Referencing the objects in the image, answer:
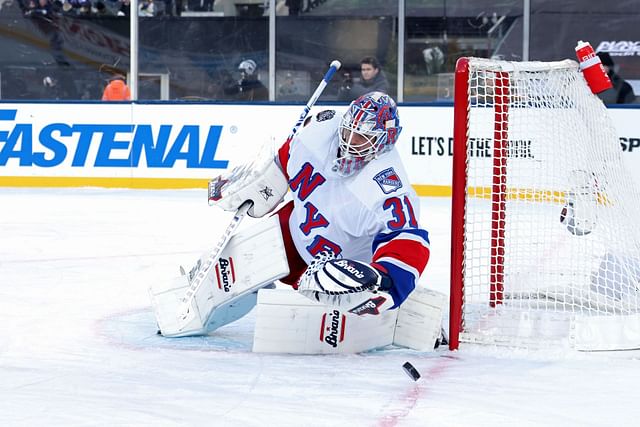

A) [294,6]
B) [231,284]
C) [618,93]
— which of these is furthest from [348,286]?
[294,6]

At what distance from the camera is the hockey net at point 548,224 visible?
11.0 ft

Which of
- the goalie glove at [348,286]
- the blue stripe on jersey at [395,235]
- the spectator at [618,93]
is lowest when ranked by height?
the goalie glove at [348,286]

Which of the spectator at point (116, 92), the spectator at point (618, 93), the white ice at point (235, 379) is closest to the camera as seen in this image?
the white ice at point (235, 379)

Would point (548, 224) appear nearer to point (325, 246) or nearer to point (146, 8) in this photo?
point (325, 246)

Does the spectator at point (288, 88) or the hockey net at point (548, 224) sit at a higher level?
the spectator at point (288, 88)

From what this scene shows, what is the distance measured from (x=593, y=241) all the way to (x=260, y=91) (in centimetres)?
627

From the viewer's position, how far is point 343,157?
322 cm

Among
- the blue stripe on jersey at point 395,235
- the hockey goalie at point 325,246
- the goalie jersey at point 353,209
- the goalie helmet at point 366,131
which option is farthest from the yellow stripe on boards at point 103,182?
the blue stripe on jersey at point 395,235

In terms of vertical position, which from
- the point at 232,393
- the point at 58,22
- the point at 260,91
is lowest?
the point at 232,393

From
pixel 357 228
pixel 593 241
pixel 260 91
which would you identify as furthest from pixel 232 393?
pixel 260 91

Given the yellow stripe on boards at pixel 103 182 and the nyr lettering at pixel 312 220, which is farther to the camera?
the yellow stripe on boards at pixel 103 182

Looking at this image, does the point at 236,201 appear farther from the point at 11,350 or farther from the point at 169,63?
the point at 169,63

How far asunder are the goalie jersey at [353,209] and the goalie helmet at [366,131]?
0.05 m

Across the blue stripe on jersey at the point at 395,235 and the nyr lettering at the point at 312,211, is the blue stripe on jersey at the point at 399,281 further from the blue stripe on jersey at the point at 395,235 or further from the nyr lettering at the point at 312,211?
the nyr lettering at the point at 312,211
